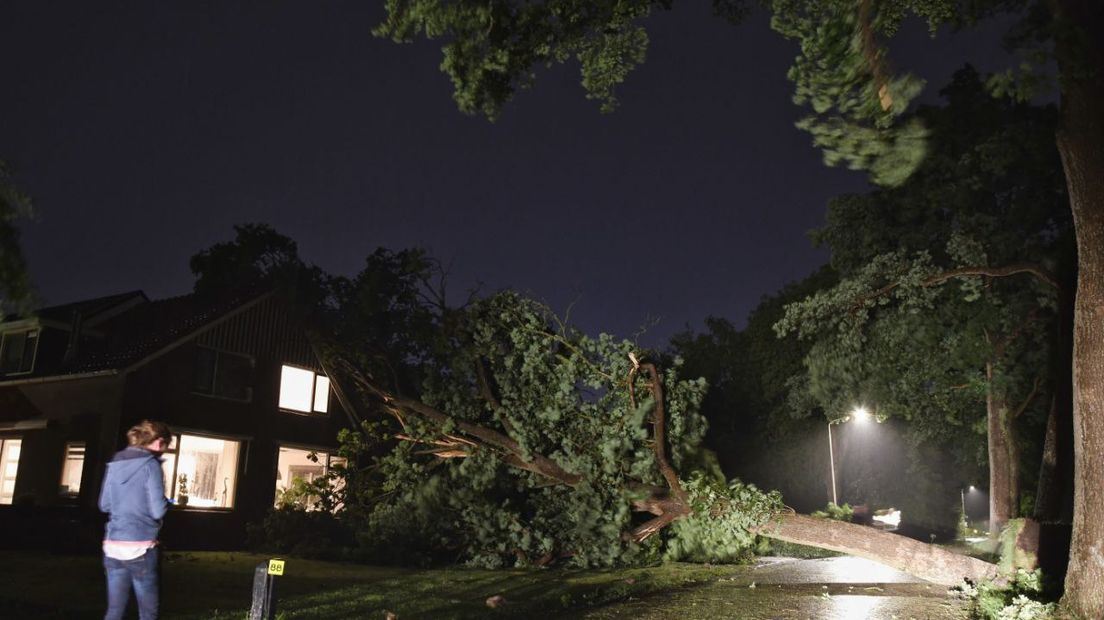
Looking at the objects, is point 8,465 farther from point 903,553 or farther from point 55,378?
point 903,553

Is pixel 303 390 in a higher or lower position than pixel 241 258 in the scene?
lower

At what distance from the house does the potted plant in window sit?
1.2 inches

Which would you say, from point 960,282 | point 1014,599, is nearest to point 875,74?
point 1014,599

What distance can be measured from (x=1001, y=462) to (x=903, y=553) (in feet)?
44.2

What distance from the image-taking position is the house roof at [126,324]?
1884cm

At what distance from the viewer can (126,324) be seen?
21.7m

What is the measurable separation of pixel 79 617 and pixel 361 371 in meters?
7.48

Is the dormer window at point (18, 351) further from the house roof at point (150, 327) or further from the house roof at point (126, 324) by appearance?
the house roof at point (150, 327)

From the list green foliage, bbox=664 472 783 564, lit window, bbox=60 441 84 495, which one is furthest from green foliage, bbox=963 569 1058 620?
lit window, bbox=60 441 84 495

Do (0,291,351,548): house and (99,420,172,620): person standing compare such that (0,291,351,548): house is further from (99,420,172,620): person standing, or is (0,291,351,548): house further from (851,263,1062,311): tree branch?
(851,263,1062,311): tree branch

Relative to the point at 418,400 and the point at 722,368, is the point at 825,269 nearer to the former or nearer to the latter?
the point at 722,368

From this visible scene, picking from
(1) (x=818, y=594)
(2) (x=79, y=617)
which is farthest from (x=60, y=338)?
(1) (x=818, y=594)

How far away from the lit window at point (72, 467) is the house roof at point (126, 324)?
64.8 inches

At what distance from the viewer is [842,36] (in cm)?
857
